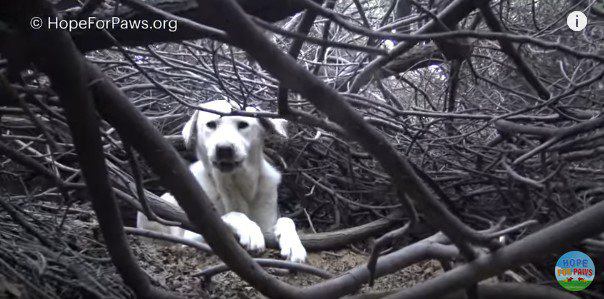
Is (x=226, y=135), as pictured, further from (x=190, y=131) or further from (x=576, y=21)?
(x=576, y=21)

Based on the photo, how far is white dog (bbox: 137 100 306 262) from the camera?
3.70 m

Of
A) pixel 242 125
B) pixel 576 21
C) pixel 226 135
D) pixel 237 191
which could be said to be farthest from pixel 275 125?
pixel 576 21

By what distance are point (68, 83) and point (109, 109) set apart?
22cm

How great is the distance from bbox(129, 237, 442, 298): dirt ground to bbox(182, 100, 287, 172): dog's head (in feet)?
2.34

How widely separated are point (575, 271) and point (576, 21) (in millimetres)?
1449

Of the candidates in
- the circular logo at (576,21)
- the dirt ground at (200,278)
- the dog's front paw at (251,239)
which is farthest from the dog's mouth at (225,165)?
the circular logo at (576,21)

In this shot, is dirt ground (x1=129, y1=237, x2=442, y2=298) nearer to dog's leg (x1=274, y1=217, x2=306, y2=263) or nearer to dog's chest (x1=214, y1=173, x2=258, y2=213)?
dog's leg (x1=274, y1=217, x2=306, y2=263)

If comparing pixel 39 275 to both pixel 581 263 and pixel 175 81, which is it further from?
pixel 175 81

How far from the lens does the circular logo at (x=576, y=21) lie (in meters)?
3.01

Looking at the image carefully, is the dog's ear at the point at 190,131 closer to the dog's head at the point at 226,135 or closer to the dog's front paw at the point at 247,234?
the dog's head at the point at 226,135

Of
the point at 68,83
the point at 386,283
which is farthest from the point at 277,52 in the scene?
the point at 386,283

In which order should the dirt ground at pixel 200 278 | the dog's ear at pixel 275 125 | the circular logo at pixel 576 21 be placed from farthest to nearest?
the dog's ear at pixel 275 125 < the circular logo at pixel 576 21 < the dirt ground at pixel 200 278

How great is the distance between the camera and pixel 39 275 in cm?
195

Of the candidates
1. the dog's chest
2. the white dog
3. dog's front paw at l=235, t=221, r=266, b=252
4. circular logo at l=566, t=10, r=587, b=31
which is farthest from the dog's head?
circular logo at l=566, t=10, r=587, b=31
